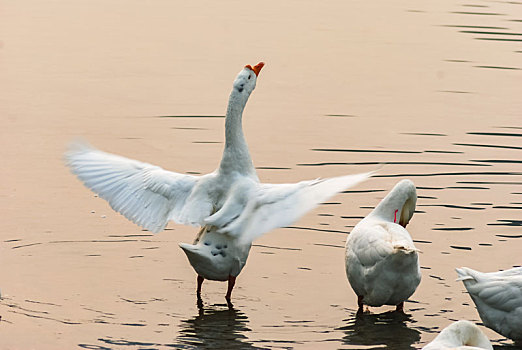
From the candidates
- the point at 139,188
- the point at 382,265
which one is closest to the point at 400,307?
the point at 382,265

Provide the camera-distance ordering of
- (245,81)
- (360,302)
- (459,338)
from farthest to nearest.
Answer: (245,81)
(360,302)
(459,338)

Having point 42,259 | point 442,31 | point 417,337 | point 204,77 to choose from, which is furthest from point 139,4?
point 417,337

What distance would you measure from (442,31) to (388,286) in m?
16.3

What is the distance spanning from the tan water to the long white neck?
1131mm

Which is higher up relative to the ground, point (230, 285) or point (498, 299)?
point (498, 299)

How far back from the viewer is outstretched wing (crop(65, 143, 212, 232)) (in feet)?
33.4

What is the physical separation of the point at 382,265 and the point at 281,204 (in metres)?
1.04

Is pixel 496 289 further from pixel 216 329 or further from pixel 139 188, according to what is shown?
pixel 139 188

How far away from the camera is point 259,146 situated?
15.2 m

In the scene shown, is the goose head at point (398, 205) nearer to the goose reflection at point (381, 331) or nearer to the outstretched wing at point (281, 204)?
the goose reflection at point (381, 331)

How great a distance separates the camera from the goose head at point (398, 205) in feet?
34.3

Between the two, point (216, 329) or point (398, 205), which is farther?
point (398, 205)

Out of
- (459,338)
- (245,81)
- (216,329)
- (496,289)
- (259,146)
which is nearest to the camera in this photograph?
(459,338)

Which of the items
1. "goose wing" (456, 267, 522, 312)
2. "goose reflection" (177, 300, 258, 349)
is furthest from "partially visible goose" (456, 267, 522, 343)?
"goose reflection" (177, 300, 258, 349)
